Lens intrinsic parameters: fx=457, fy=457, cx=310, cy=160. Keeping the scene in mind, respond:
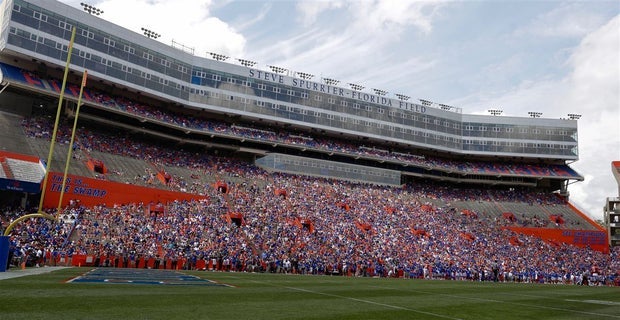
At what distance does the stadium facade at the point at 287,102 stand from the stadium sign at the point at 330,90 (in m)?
0.16

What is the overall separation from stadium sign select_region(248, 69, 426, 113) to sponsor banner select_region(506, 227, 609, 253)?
24.7 metres

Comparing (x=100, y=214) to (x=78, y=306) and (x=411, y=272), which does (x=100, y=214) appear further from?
(x=78, y=306)

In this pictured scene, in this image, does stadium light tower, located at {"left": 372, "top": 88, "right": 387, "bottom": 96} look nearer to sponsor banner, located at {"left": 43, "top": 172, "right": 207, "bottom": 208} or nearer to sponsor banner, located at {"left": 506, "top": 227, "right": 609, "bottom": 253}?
sponsor banner, located at {"left": 506, "top": 227, "right": 609, "bottom": 253}

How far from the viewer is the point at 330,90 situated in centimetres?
6744

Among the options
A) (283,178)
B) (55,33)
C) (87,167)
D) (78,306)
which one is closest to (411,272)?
(283,178)

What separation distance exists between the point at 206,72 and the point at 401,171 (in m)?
32.5

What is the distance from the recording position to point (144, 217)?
120ft

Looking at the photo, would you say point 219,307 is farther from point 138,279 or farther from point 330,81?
point 330,81

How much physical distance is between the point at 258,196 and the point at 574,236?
44769 millimetres

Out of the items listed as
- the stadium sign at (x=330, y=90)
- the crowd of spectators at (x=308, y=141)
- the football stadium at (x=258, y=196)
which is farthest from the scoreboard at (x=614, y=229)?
the stadium sign at (x=330, y=90)

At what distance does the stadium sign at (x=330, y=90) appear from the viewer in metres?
62.4

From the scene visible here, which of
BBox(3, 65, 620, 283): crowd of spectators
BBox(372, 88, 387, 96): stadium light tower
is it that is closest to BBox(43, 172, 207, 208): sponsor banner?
BBox(3, 65, 620, 283): crowd of spectators

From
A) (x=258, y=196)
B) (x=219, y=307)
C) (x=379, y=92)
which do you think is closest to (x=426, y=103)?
(x=379, y=92)

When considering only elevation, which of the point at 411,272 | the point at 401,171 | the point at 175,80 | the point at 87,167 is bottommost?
the point at 411,272
